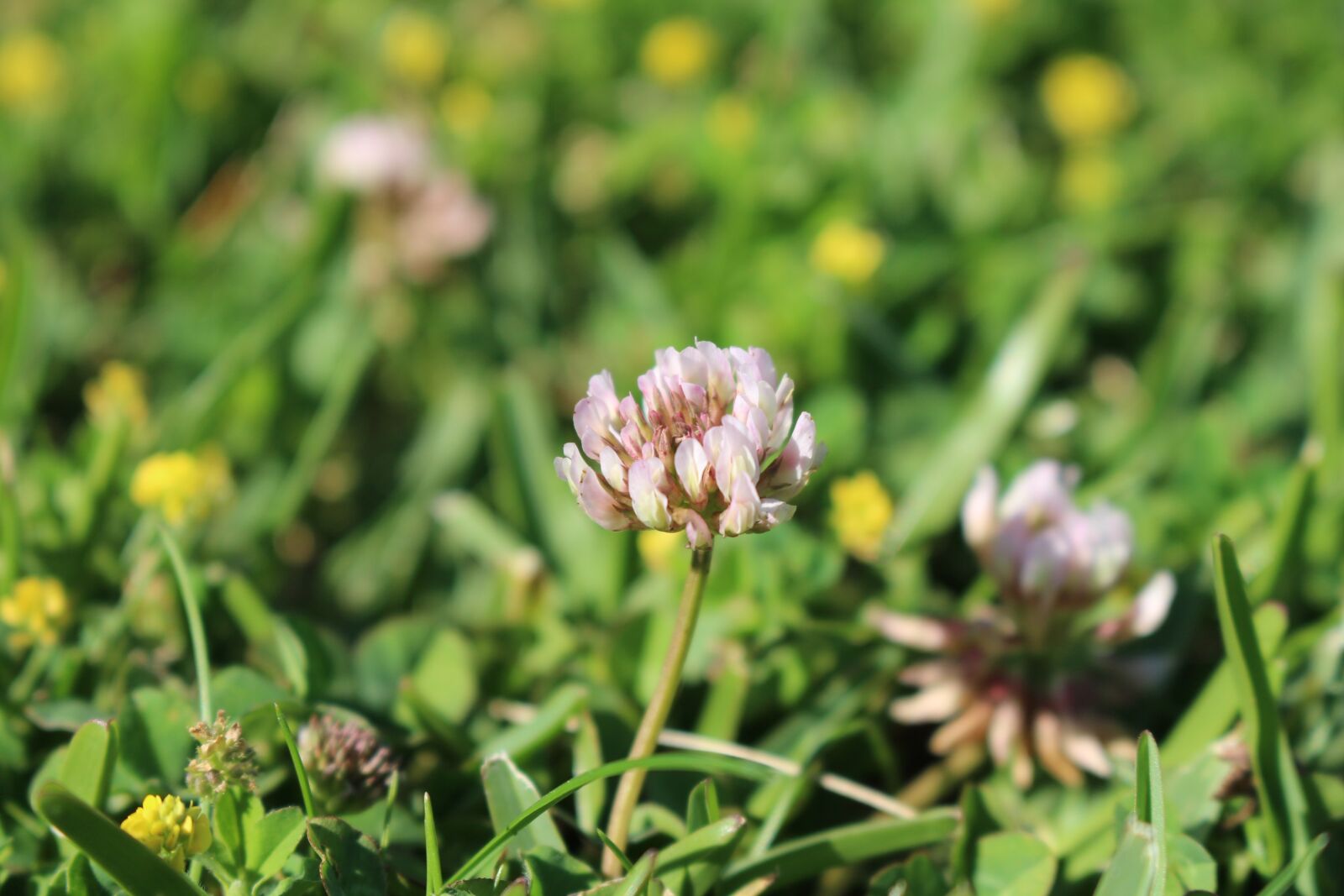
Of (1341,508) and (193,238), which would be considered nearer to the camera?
→ (1341,508)

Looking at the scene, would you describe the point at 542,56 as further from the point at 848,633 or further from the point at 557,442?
the point at 848,633

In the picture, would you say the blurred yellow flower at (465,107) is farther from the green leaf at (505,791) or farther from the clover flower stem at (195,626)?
the green leaf at (505,791)

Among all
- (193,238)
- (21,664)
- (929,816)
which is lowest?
(929,816)

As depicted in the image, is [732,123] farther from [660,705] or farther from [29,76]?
[660,705]

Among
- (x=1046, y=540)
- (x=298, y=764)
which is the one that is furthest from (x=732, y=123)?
(x=298, y=764)

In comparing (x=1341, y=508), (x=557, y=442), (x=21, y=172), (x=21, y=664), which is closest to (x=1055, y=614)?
(x=1341, y=508)

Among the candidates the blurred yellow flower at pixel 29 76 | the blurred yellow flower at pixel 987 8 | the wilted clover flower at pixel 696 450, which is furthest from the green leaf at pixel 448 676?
the blurred yellow flower at pixel 987 8
